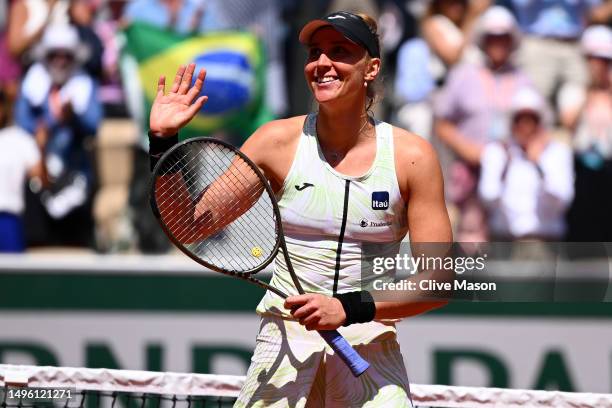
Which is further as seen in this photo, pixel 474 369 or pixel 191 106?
pixel 474 369

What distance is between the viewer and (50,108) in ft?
23.2

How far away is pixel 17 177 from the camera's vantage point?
7.03 meters

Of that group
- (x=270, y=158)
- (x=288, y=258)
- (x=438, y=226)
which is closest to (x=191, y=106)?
(x=270, y=158)

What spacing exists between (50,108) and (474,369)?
120 inches

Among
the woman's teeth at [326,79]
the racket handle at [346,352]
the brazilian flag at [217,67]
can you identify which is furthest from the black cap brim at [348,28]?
the brazilian flag at [217,67]

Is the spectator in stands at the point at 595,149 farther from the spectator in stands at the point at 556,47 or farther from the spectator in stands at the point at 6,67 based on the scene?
the spectator in stands at the point at 6,67

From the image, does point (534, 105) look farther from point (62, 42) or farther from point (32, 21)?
point (32, 21)

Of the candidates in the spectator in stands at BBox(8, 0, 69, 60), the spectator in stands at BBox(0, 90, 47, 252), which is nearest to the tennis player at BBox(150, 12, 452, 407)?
the spectator in stands at BBox(0, 90, 47, 252)

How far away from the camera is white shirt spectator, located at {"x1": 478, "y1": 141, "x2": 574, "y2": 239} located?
6.35m

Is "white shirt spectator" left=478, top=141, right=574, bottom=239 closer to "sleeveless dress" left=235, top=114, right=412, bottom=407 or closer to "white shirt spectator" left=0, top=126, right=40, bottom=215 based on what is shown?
"white shirt spectator" left=0, top=126, right=40, bottom=215

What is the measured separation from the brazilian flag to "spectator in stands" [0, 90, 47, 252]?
29.5 inches

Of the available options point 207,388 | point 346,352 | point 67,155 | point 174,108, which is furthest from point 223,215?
point 67,155

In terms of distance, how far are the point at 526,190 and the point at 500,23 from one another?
0.97 metres

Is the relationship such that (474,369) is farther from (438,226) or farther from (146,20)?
(438,226)
